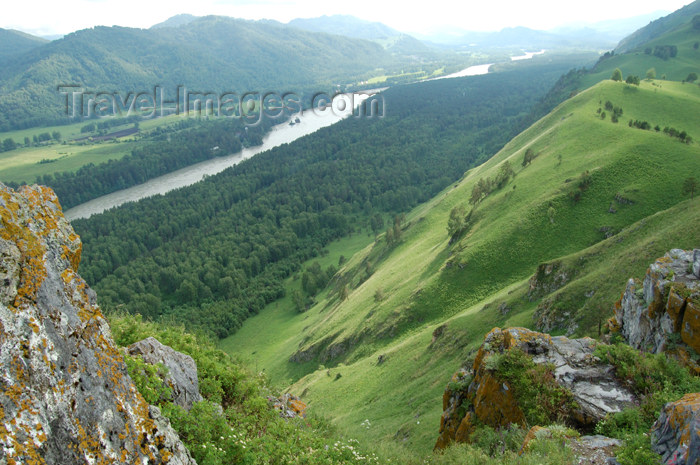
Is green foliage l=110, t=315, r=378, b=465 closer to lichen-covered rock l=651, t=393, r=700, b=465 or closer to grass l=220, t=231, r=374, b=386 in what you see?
lichen-covered rock l=651, t=393, r=700, b=465

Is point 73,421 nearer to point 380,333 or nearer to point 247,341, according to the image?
point 380,333

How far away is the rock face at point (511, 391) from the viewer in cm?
1689

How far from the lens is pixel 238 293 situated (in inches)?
4867

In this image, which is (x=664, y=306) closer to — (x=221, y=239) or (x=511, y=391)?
(x=511, y=391)

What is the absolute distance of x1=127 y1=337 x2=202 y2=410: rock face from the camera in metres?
15.4

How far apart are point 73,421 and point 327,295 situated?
10034cm

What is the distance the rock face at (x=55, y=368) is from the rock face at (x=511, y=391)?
1439 centimetres

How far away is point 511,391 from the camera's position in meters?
19.1

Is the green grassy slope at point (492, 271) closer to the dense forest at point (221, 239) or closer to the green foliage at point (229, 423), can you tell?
the green foliage at point (229, 423)

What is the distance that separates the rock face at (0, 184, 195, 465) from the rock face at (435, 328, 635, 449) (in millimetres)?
14385

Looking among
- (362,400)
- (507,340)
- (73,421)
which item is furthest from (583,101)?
(73,421)

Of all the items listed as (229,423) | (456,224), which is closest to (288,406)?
(229,423)

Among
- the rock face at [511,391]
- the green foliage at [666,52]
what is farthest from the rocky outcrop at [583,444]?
the green foliage at [666,52]

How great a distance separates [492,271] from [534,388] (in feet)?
130
